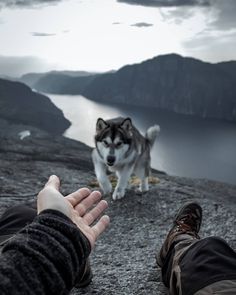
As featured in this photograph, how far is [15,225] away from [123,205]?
313 inches

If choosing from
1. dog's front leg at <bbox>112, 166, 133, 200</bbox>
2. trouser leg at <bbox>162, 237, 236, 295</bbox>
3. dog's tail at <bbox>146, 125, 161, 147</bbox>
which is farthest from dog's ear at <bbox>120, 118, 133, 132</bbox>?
trouser leg at <bbox>162, 237, 236, 295</bbox>

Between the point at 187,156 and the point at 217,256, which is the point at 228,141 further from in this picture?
the point at 217,256

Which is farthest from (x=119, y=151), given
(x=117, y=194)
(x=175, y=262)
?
(x=175, y=262)

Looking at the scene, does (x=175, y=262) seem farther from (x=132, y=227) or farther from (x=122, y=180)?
(x=122, y=180)

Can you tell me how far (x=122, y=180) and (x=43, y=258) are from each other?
10.4 m

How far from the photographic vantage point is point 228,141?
167m

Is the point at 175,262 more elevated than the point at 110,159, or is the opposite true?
the point at 175,262

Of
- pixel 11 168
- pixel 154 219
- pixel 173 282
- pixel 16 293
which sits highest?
pixel 16 293

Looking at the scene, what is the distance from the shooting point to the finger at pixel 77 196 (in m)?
4.17

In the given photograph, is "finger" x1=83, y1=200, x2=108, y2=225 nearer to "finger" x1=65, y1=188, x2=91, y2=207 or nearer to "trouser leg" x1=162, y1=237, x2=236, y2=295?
"finger" x1=65, y1=188, x2=91, y2=207

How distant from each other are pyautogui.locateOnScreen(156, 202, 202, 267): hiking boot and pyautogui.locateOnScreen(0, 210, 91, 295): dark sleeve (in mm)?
4367

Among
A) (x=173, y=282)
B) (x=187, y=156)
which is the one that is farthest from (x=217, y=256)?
(x=187, y=156)

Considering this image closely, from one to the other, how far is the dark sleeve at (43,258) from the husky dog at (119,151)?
8985mm

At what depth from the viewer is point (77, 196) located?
4273 millimetres
